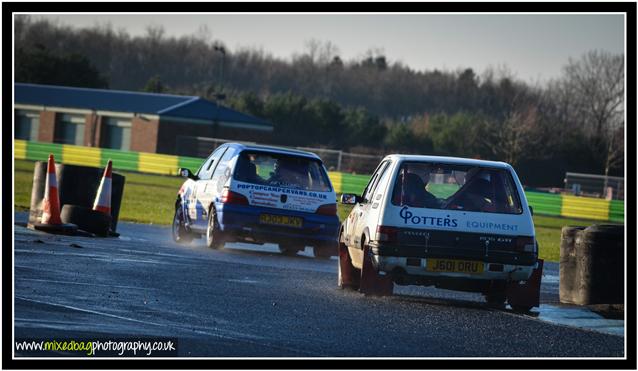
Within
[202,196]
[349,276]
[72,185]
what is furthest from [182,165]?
[349,276]

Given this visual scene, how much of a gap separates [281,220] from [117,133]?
58862 mm

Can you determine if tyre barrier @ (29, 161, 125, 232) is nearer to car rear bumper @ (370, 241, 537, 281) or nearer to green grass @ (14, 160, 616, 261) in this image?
green grass @ (14, 160, 616, 261)

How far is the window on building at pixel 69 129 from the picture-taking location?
247 ft

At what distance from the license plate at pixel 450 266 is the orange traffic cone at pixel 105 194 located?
7443mm

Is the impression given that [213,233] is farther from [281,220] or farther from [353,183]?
[353,183]

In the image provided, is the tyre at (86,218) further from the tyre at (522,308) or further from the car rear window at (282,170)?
the tyre at (522,308)

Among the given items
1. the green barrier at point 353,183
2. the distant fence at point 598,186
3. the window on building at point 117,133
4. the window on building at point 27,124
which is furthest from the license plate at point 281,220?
the window on building at point 27,124

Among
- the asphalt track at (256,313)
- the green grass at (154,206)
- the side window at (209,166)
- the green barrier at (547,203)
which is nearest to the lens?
the asphalt track at (256,313)

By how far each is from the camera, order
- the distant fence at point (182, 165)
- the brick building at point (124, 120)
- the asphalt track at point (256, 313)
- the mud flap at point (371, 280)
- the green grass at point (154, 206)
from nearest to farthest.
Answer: the asphalt track at point (256, 313)
the mud flap at point (371, 280)
the green grass at point (154, 206)
the distant fence at point (182, 165)
the brick building at point (124, 120)

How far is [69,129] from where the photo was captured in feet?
249

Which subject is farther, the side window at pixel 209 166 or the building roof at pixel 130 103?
the building roof at pixel 130 103

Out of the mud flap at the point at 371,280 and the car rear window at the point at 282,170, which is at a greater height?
the car rear window at the point at 282,170

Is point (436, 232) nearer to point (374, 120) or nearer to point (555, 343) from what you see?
point (555, 343)

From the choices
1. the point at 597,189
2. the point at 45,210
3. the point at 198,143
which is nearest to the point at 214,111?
the point at 198,143
